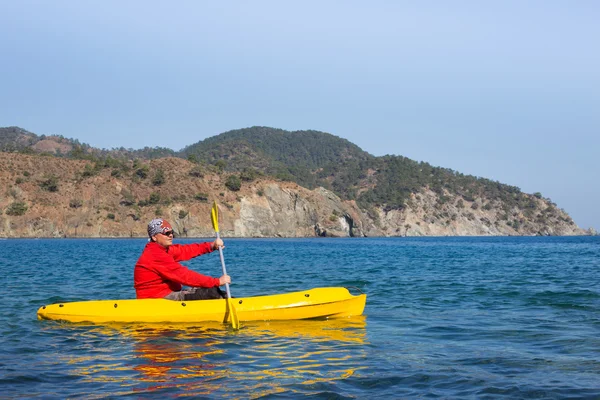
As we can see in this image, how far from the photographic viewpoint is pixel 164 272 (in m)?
12.0

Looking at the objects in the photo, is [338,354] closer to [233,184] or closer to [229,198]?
[229,198]

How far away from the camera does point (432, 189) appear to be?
16975 centimetres

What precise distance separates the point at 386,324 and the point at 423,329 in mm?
790

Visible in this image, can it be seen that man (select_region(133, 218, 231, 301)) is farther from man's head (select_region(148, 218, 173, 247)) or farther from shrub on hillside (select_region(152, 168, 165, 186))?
shrub on hillside (select_region(152, 168, 165, 186))

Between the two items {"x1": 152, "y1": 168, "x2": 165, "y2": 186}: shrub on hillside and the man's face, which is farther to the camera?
{"x1": 152, "y1": 168, "x2": 165, "y2": 186}: shrub on hillside

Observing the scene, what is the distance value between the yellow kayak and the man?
0.30m

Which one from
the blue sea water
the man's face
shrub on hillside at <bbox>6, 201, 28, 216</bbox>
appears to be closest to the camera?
the blue sea water

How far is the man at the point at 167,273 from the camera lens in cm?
1187

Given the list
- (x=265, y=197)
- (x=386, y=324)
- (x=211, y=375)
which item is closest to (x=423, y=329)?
(x=386, y=324)

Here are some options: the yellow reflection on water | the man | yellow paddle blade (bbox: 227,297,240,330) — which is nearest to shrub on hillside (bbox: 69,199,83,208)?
the man

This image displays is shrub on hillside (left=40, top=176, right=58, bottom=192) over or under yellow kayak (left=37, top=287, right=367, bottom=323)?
over

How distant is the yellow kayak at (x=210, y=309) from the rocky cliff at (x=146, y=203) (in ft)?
265

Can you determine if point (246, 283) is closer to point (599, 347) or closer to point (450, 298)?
point (450, 298)

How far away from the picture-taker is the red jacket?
11.9 m
